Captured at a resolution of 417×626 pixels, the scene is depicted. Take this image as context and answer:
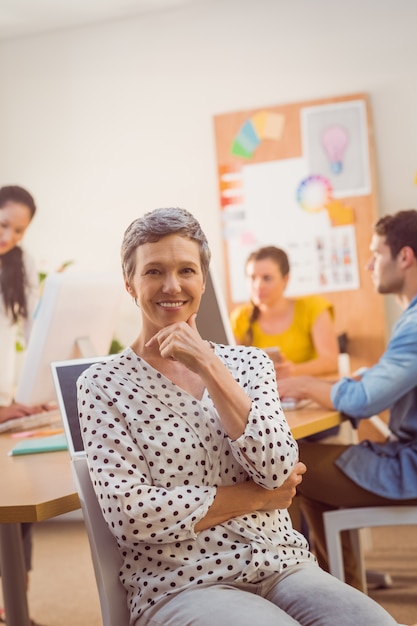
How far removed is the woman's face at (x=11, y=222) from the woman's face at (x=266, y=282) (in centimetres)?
96

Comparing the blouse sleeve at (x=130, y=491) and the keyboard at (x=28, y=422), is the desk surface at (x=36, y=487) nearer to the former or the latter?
the blouse sleeve at (x=130, y=491)

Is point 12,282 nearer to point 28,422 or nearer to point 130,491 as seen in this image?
point 28,422

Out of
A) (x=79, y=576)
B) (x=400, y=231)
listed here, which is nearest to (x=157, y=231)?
(x=400, y=231)

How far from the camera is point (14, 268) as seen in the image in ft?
11.3

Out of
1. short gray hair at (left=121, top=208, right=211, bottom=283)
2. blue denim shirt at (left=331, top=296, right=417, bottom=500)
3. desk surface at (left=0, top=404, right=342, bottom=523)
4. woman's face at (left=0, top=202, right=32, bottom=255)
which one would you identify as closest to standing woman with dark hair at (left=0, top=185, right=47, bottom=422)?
woman's face at (left=0, top=202, right=32, bottom=255)

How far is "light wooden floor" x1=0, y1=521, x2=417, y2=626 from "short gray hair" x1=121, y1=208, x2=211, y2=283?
1.64 m

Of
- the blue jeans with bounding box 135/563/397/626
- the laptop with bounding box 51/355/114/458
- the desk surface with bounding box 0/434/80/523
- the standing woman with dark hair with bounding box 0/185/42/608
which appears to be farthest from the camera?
the standing woman with dark hair with bounding box 0/185/42/608

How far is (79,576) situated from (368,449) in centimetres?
160

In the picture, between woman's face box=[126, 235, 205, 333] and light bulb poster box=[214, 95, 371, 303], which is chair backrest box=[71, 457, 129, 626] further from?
light bulb poster box=[214, 95, 371, 303]

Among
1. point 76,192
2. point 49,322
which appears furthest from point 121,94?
point 49,322

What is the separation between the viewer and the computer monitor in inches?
95.5

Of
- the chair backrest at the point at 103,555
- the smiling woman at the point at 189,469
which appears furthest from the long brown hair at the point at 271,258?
the chair backrest at the point at 103,555

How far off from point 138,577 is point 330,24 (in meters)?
3.68

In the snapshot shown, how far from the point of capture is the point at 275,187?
454 cm
